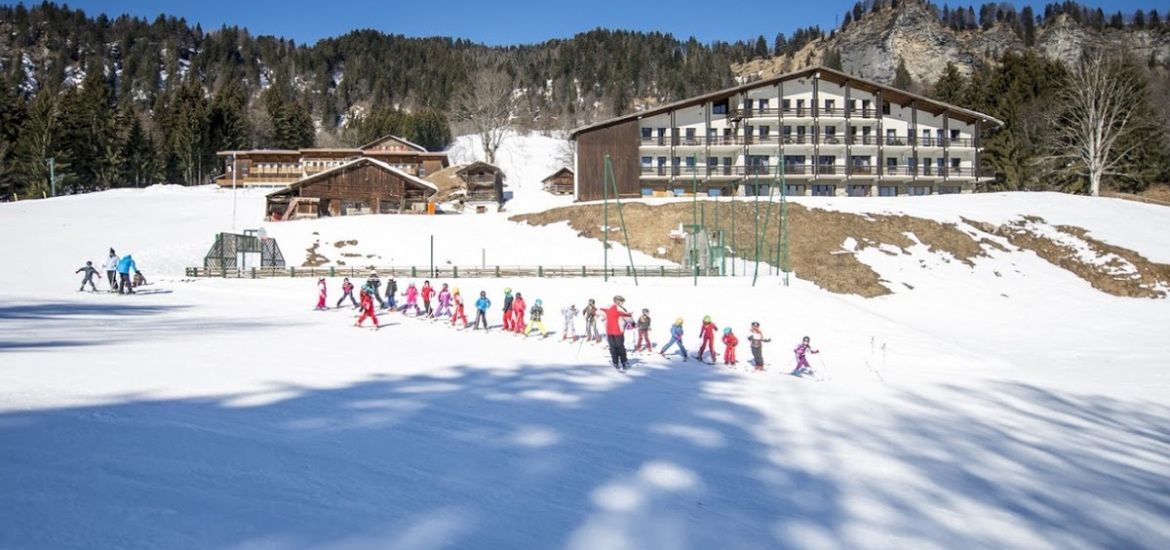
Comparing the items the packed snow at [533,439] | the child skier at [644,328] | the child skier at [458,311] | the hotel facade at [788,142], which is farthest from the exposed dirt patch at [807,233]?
the child skier at [644,328]

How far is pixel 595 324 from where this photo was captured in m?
16.8

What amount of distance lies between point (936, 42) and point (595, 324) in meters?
171

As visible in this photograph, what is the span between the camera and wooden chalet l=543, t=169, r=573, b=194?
7938 centimetres

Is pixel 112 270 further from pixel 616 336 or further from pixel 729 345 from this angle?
pixel 729 345

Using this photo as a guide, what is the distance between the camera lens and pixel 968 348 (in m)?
20.2

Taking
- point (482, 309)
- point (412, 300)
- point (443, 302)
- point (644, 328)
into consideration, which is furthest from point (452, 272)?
point (644, 328)

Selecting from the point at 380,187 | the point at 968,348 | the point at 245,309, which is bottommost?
the point at 968,348

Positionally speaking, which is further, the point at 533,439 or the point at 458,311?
the point at 458,311

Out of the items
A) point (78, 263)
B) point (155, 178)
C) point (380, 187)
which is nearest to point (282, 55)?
point (155, 178)

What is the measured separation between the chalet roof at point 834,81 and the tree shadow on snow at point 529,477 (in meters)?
44.8

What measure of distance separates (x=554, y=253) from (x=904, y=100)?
1422 inches

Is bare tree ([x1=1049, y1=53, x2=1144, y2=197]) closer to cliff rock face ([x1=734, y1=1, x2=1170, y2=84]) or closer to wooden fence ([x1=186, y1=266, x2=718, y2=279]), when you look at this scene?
wooden fence ([x1=186, y1=266, x2=718, y2=279])

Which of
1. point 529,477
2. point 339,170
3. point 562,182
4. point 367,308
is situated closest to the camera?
point 529,477

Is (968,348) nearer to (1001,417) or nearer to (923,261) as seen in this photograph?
(1001,417)
